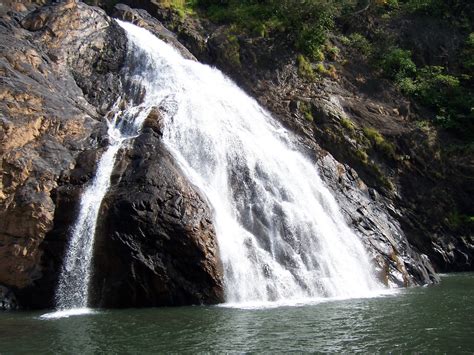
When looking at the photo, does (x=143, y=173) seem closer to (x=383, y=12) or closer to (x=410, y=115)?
(x=410, y=115)

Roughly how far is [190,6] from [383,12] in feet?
48.9

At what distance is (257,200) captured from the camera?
65.0 ft

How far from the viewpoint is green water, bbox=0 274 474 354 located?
10.7m

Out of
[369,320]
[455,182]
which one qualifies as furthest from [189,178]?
[455,182]

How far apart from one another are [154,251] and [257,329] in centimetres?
512

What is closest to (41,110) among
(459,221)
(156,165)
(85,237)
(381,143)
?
(156,165)

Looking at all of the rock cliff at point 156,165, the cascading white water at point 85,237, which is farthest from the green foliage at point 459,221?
the cascading white water at point 85,237

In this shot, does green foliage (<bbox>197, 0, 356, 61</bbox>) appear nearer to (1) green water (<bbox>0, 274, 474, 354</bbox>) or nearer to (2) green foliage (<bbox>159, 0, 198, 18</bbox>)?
(2) green foliage (<bbox>159, 0, 198, 18</bbox>)

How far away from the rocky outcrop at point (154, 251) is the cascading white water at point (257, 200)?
2.78ft

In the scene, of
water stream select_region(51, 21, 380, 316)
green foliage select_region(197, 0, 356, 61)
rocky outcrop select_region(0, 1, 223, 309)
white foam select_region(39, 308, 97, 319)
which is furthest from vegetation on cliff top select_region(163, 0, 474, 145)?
white foam select_region(39, 308, 97, 319)

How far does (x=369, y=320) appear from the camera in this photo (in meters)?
13.1

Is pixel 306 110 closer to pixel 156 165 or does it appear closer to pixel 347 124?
pixel 347 124

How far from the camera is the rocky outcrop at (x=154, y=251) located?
51.5ft

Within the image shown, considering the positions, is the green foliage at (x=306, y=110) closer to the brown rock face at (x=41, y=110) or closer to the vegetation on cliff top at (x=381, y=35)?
the vegetation on cliff top at (x=381, y=35)
